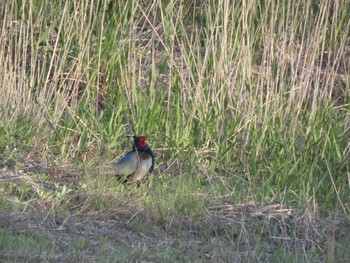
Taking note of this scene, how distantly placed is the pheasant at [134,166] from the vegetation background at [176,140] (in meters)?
0.10

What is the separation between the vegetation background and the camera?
4348 mm

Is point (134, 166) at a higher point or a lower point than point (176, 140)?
higher

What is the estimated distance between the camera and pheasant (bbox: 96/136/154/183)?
4.97 metres

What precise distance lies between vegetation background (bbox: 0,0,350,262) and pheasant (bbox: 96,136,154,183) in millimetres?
104

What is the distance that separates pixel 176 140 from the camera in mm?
5699

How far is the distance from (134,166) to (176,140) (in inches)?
31.3

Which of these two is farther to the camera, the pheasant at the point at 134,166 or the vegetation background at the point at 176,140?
the pheasant at the point at 134,166

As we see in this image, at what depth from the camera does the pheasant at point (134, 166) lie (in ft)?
16.3

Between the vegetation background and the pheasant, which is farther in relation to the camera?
the pheasant

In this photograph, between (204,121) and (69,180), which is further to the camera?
(204,121)

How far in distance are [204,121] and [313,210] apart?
129cm

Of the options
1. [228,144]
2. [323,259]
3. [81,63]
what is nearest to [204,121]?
[228,144]

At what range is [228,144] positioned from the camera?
572 cm

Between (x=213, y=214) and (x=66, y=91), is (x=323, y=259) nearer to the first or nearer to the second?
(x=213, y=214)
